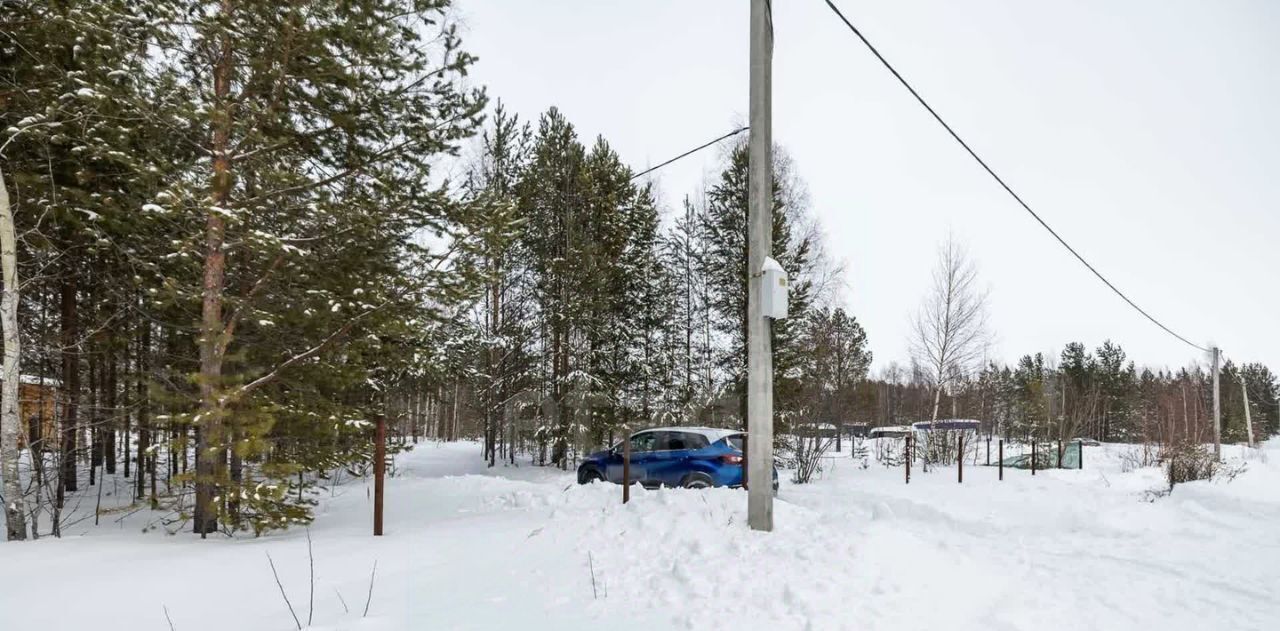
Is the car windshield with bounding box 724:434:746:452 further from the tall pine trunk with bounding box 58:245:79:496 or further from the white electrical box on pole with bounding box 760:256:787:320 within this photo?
the tall pine trunk with bounding box 58:245:79:496

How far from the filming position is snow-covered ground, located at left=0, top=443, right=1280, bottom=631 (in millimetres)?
3869

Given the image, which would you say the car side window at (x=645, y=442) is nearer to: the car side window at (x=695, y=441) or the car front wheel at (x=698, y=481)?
the car side window at (x=695, y=441)

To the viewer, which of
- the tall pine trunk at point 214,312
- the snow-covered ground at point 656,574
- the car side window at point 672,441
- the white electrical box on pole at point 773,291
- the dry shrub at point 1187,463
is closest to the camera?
the snow-covered ground at point 656,574

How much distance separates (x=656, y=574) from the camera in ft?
14.8

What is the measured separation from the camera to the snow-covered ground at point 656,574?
12.7 ft

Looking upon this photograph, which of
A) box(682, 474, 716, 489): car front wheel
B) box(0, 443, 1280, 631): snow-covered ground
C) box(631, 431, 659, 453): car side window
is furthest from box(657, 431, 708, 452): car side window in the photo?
box(0, 443, 1280, 631): snow-covered ground

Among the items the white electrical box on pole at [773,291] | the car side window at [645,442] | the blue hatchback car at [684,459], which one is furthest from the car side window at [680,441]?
the white electrical box on pole at [773,291]

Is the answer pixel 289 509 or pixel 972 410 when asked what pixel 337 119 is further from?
pixel 972 410

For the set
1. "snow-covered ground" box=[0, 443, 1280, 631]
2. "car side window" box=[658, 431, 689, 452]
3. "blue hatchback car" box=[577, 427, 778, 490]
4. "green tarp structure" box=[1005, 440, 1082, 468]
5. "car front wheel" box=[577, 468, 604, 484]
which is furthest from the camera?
"green tarp structure" box=[1005, 440, 1082, 468]

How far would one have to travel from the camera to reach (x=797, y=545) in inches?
201

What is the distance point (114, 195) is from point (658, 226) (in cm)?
1871

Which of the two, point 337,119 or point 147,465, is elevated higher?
point 337,119

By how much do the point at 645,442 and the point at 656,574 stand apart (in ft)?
23.5

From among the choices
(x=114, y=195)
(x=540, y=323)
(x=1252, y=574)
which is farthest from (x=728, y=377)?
(x=114, y=195)
